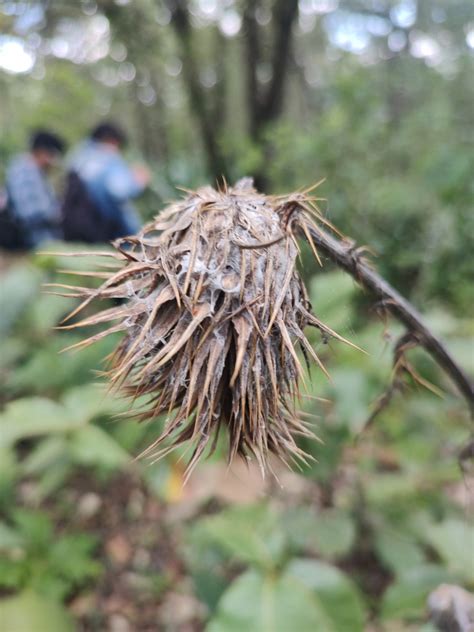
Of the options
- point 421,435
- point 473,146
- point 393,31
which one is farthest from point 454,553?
point 393,31

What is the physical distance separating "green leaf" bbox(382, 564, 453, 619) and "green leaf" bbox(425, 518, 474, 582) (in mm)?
62

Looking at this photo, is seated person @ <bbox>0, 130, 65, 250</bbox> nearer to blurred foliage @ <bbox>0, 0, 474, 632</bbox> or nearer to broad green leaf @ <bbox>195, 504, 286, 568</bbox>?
blurred foliage @ <bbox>0, 0, 474, 632</bbox>

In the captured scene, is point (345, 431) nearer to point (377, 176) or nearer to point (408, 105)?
point (377, 176)

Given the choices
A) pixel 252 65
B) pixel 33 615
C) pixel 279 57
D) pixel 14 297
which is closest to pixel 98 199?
pixel 14 297

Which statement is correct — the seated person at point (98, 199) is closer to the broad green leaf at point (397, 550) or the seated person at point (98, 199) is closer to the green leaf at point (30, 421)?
the green leaf at point (30, 421)

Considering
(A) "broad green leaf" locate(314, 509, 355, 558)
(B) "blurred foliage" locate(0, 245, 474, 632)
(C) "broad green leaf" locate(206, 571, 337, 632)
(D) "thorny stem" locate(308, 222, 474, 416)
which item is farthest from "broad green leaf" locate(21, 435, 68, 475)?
(D) "thorny stem" locate(308, 222, 474, 416)

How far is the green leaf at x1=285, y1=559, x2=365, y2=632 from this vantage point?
82.4 inches

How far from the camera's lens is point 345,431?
268 centimetres

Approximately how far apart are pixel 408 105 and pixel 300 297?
12.7m

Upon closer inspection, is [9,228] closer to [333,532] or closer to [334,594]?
[333,532]

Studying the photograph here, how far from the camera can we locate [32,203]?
4.66m

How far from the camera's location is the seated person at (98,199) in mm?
3797

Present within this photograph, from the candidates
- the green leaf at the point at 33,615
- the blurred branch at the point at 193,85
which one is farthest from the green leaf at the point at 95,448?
the blurred branch at the point at 193,85

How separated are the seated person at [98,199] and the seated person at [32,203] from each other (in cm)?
76
